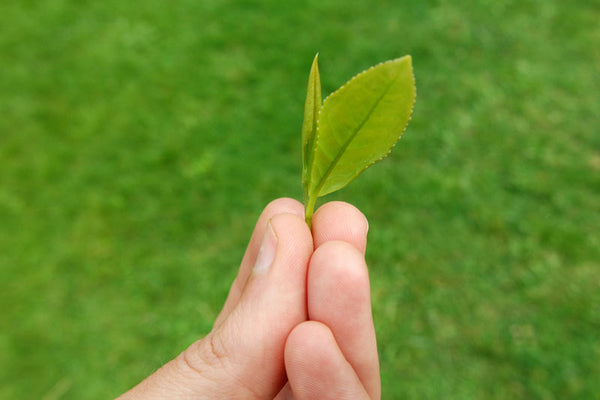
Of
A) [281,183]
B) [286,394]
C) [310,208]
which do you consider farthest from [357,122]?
[281,183]

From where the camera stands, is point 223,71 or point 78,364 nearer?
point 78,364

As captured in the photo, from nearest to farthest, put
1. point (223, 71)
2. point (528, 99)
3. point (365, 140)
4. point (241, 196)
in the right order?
point (365, 140), point (241, 196), point (528, 99), point (223, 71)

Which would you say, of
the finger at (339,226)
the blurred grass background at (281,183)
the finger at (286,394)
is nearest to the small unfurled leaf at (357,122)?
the finger at (339,226)

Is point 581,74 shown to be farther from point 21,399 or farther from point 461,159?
point 21,399

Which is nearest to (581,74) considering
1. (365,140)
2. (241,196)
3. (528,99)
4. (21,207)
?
(528,99)

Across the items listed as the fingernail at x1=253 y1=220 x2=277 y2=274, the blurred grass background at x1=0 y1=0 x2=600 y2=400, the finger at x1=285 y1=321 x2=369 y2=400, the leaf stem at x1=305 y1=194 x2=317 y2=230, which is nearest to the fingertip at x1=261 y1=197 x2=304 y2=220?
the leaf stem at x1=305 y1=194 x2=317 y2=230

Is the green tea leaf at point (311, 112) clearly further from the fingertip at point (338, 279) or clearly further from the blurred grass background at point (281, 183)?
the blurred grass background at point (281, 183)
